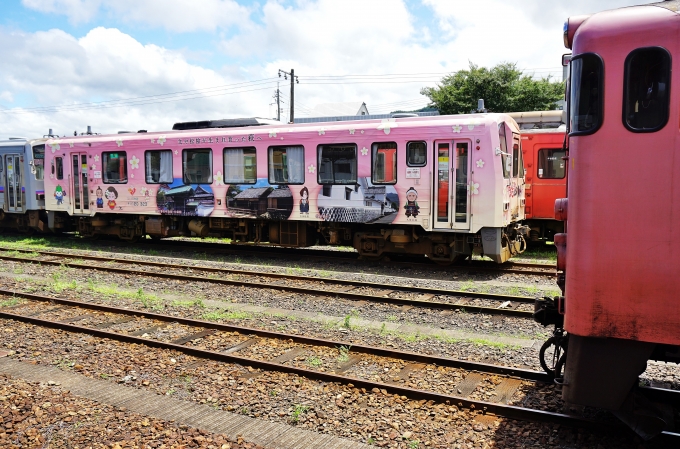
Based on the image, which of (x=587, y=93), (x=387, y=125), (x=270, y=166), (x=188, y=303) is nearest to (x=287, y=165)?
(x=270, y=166)

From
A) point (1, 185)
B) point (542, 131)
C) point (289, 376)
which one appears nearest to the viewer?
point (289, 376)

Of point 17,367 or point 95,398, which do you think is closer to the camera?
point 95,398

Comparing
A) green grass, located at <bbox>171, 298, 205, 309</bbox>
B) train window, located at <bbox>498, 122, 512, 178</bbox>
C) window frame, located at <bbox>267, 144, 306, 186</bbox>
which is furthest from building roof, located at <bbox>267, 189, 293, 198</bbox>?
train window, located at <bbox>498, 122, 512, 178</bbox>

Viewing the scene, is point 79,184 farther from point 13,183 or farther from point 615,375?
point 615,375

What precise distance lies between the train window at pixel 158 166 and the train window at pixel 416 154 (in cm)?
702

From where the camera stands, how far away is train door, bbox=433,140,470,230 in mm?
12109

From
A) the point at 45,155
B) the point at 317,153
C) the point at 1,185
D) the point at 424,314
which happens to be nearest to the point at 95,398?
the point at 424,314

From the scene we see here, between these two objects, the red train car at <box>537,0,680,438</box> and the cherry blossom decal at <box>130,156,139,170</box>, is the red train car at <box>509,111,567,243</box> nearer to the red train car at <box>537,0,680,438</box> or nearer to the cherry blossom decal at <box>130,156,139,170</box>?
the cherry blossom decal at <box>130,156,139,170</box>

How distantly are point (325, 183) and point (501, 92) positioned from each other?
2806 cm

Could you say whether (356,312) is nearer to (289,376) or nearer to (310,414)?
(289,376)

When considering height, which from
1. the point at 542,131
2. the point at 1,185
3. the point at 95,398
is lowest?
the point at 95,398

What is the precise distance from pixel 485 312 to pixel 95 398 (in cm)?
561

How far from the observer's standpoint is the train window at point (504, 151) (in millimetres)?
12125

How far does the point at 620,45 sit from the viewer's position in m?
3.68
